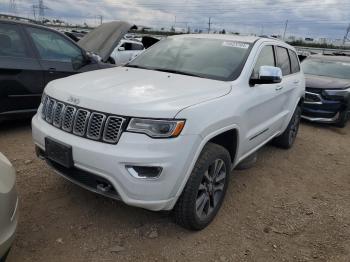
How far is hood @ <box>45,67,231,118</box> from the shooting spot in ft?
8.89

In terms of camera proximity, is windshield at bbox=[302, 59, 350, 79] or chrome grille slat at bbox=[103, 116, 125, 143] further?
windshield at bbox=[302, 59, 350, 79]

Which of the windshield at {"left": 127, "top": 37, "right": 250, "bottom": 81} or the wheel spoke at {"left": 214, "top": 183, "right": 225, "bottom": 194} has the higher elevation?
the windshield at {"left": 127, "top": 37, "right": 250, "bottom": 81}

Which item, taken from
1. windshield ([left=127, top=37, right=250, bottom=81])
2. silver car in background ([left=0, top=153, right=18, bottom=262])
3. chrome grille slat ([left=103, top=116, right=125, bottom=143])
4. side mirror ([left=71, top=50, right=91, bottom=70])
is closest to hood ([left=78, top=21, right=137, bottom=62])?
side mirror ([left=71, top=50, right=91, bottom=70])

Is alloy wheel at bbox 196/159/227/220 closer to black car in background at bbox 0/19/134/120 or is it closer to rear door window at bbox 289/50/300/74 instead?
rear door window at bbox 289/50/300/74

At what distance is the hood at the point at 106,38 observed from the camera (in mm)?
7199

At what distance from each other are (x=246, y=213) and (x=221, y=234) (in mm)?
526

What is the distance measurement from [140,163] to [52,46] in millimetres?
4025

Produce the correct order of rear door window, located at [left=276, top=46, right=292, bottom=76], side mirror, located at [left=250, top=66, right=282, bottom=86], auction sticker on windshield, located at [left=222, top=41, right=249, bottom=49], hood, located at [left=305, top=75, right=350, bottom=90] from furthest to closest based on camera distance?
hood, located at [left=305, top=75, right=350, bottom=90], rear door window, located at [left=276, top=46, right=292, bottom=76], auction sticker on windshield, located at [left=222, top=41, right=249, bottom=49], side mirror, located at [left=250, top=66, right=282, bottom=86]

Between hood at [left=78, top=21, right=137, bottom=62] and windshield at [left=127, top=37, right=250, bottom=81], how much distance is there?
9.47ft

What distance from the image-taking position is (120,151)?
8.66 ft

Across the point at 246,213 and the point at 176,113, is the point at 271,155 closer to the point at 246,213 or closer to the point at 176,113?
the point at 246,213

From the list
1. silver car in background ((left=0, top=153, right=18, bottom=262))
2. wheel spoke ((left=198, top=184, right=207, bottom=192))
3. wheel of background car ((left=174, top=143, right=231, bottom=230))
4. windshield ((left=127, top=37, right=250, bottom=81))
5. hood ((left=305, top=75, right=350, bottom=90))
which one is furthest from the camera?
hood ((left=305, top=75, right=350, bottom=90))

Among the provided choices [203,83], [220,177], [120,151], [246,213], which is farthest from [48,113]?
[246,213]

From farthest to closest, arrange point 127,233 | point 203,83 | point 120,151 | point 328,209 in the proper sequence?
1. point 328,209
2. point 203,83
3. point 127,233
4. point 120,151
